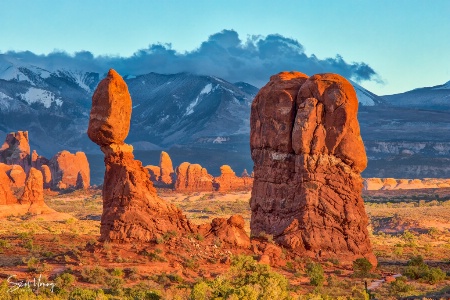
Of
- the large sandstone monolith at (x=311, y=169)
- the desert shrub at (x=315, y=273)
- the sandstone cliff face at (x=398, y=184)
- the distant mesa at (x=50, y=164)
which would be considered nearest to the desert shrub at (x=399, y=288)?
the desert shrub at (x=315, y=273)

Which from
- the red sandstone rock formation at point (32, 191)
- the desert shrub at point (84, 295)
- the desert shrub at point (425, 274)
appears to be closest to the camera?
the desert shrub at point (84, 295)

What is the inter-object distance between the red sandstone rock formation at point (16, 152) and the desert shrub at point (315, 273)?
247ft

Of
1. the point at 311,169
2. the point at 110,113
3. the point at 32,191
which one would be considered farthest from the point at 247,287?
the point at 32,191

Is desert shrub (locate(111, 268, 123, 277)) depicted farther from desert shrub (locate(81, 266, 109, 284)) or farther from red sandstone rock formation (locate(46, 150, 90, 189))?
red sandstone rock formation (locate(46, 150, 90, 189))

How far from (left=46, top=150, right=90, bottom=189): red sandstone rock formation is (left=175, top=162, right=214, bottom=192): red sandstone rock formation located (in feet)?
41.1

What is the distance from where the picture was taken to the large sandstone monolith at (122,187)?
28797 mm

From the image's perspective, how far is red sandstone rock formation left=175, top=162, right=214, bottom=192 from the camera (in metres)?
98.7

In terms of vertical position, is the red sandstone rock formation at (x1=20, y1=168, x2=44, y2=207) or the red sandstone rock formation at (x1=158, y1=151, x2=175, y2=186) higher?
the red sandstone rock formation at (x1=158, y1=151, x2=175, y2=186)

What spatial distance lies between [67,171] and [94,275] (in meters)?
82.7

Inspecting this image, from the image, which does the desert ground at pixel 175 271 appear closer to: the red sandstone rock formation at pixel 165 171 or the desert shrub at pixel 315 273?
the desert shrub at pixel 315 273

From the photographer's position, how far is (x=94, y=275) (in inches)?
986

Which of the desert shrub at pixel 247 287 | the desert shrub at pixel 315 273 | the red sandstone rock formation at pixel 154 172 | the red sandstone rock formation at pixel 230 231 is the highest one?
the red sandstone rock formation at pixel 154 172

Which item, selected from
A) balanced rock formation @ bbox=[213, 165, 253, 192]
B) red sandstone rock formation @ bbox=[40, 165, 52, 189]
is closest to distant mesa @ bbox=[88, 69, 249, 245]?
balanced rock formation @ bbox=[213, 165, 253, 192]

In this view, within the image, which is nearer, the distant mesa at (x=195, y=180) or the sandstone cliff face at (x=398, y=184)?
the distant mesa at (x=195, y=180)
